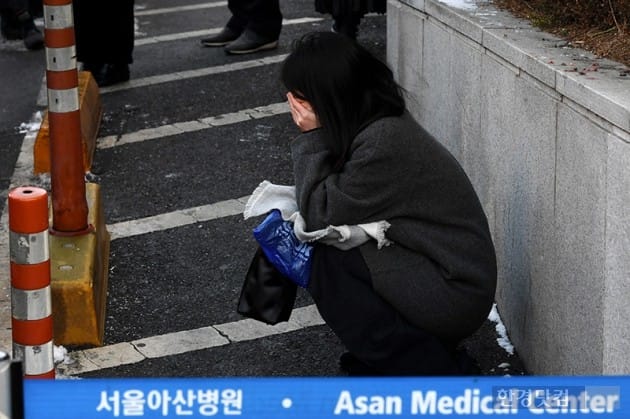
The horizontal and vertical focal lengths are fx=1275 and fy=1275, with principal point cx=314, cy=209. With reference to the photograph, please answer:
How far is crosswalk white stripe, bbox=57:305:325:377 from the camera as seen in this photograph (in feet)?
15.7

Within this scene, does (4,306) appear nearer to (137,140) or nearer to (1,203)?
(1,203)

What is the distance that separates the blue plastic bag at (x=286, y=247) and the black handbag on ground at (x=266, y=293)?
0.44 ft

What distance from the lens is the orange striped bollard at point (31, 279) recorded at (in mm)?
3408

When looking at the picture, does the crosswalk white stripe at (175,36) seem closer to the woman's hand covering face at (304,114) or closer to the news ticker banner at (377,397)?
the woman's hand covering face at (304,114)

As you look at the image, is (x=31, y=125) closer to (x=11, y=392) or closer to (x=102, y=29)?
(x=102, y=29)

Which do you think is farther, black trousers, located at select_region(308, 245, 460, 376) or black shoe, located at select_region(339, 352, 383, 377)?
black shoe, located at select_region(339, 352, 383, 377)

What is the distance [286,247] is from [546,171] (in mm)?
898

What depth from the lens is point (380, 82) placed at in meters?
4.12

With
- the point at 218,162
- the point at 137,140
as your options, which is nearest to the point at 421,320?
Result: the point at 218,162

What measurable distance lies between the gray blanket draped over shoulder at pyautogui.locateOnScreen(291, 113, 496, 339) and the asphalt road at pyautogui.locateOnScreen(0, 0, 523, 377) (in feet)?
2.11

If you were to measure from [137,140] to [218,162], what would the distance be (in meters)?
0.75

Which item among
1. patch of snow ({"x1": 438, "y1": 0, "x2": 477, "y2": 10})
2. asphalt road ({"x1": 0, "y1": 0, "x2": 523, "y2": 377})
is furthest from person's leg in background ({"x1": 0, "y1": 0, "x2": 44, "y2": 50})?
patch of snow ({"x1": 438, "y1": 0, "x2": 477, "y2": 10})

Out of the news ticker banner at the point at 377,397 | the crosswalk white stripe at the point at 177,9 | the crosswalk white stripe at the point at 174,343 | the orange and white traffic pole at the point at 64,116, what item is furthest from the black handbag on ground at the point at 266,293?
the crosswalk white stripe at the point at 177,9

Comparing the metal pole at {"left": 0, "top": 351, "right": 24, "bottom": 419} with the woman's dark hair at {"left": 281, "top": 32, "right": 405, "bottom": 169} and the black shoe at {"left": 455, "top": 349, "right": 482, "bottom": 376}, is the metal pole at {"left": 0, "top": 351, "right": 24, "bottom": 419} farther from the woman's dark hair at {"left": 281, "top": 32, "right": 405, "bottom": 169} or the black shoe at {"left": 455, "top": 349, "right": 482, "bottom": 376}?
the black shoe at {"left": 455, "top": 349, "right": 482, "bottom": 376}
